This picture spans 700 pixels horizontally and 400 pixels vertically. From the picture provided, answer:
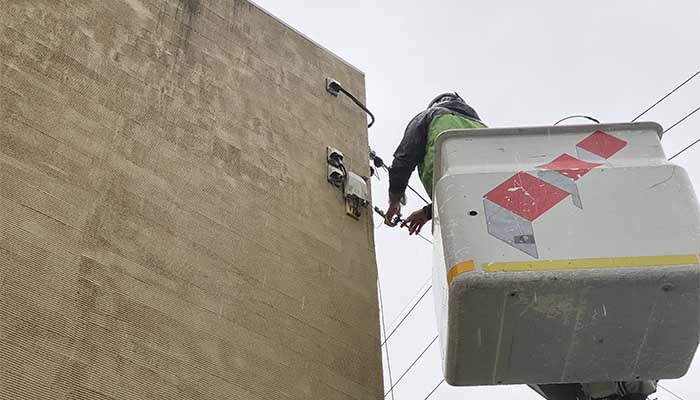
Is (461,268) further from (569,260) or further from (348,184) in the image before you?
(348,184)

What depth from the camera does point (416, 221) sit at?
3.16 metres

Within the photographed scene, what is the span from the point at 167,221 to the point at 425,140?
934mm

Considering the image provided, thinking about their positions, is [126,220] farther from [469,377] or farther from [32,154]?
[469,377]

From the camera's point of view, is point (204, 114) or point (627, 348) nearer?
point (627, 348)

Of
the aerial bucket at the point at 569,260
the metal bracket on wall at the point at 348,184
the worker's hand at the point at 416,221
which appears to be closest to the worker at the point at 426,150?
the worker's hand at the point at 416,221

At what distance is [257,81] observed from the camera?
11.5ft

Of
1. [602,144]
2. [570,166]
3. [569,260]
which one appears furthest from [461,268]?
[602,144]

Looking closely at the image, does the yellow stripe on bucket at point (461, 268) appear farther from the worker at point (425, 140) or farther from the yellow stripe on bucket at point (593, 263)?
the worker at point (425, 140)

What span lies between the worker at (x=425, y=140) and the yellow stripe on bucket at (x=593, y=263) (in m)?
0.81

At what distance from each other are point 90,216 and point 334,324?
945mm

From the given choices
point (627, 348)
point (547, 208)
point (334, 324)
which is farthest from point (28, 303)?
point (627, 348)

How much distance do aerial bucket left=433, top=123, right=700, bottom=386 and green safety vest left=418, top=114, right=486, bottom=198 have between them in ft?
1.72

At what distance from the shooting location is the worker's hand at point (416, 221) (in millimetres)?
3141

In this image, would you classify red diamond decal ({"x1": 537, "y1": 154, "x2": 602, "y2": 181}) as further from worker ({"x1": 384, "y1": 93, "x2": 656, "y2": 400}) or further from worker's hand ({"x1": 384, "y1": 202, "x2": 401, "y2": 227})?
worker's hand ({"x1": 384, "y1": 202, "x2": 401, "y2": 227})
